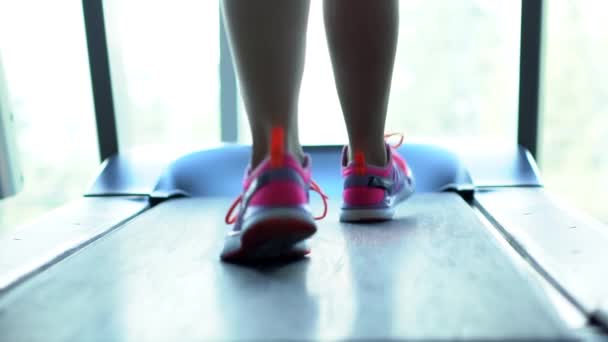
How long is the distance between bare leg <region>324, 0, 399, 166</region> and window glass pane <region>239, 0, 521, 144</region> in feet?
3.27

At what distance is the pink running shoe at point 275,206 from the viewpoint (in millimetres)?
677

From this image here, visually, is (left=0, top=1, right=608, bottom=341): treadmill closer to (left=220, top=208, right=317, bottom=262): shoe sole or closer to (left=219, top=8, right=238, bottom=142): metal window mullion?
(left=220, top=208, right=317, bottom=262): shoe sole

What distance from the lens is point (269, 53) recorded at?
0.70 meters

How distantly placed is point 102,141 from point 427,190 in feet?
3.32

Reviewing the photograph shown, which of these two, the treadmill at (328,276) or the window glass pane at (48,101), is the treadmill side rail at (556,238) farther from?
the window glass pane at (48,101)

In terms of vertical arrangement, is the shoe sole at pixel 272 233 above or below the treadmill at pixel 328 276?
above

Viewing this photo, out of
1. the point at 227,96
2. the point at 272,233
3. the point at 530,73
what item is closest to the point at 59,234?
the point at 272,233

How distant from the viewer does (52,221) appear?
113 cm

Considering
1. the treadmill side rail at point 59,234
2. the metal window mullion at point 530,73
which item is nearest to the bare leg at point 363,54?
the treadmill side rail at point 59,234

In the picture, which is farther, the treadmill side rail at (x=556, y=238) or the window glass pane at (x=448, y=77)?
the window glass pane at (x=448, y=77)

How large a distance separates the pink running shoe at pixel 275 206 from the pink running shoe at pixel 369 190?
0.77 feet

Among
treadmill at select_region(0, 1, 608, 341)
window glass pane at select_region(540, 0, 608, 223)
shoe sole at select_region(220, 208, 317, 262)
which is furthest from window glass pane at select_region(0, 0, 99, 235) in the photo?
window glass pane at select_region(540, 0, 608, 223)

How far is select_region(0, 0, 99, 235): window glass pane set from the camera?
186cm

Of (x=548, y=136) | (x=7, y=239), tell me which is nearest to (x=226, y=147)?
(x=7, y=239)
